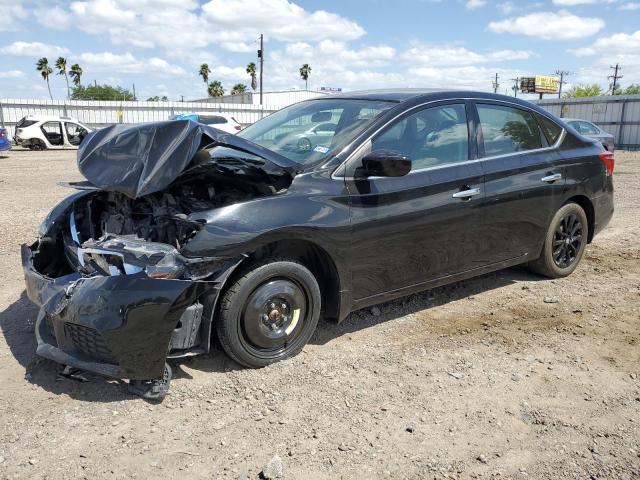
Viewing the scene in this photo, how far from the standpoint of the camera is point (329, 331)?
429 centimetres

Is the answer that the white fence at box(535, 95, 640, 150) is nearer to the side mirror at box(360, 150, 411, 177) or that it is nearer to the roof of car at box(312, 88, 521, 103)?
the roof of car at box(312, 88, 521, 103)

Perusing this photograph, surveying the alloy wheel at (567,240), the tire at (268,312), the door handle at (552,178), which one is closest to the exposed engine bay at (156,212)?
the tire at (268,312)

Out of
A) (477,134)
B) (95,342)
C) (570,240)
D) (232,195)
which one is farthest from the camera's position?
(570,240)

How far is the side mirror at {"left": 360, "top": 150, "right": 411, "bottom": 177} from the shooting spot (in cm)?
362

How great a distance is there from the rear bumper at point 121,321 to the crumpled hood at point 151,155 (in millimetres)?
647

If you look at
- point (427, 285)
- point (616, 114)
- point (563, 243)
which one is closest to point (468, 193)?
point (427, 285)

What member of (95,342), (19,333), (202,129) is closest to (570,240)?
(202,129)

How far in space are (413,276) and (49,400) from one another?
2549 mm

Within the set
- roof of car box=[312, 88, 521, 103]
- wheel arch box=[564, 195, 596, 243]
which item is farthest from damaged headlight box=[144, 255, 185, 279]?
wheel arch box=[564, 195, 596, 243]

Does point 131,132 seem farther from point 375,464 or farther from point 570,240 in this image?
point 570,240

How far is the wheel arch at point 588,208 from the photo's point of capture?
546 cm

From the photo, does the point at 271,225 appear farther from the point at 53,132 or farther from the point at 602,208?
the point at 53,132

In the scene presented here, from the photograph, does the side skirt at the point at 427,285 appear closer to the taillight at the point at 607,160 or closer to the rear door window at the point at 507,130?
the rear door window at the point at 507,130

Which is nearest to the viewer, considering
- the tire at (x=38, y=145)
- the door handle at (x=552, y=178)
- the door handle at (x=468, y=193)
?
the door handle at (x=468, y=193)
